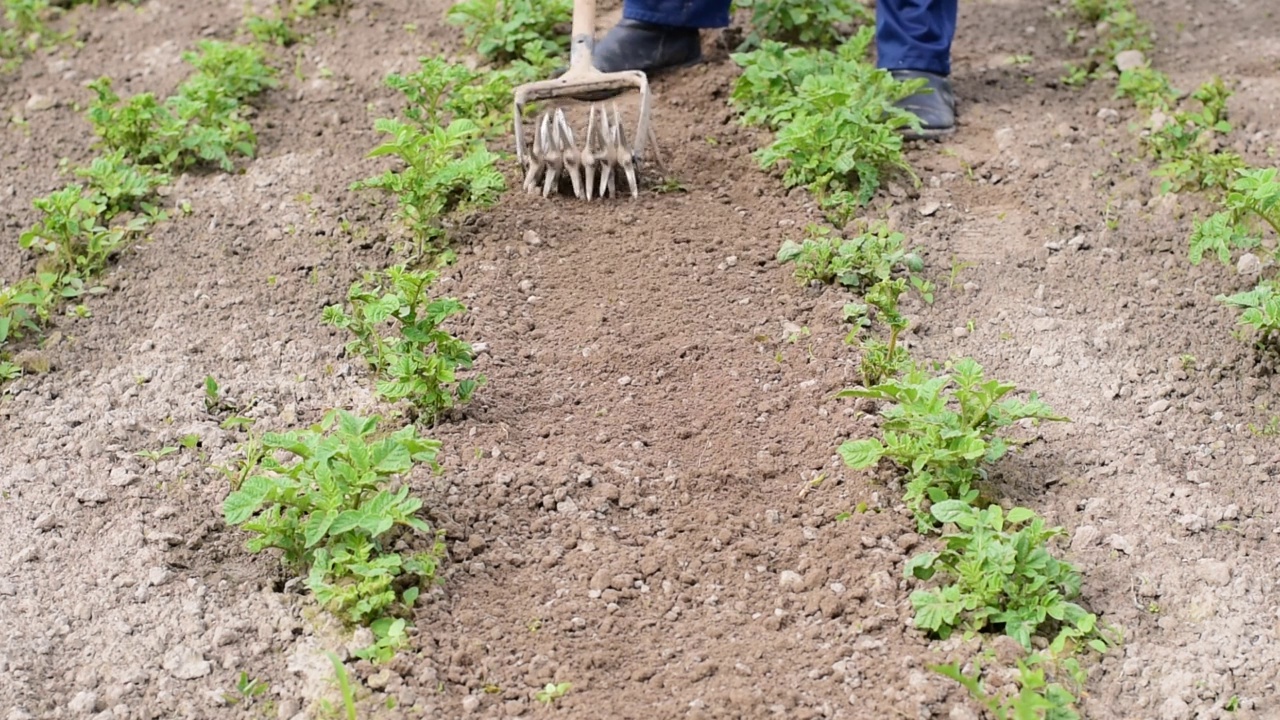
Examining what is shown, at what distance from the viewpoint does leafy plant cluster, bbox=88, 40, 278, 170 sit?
436cm

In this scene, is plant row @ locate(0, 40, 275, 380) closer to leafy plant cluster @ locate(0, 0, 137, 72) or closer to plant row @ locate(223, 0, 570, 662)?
plant row @ locate(223, 0, 570, 662)

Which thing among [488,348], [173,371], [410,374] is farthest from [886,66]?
[173,371]

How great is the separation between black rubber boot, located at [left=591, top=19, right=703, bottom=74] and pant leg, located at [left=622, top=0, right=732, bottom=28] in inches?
1.5

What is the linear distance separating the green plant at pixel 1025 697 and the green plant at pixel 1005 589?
11 cm

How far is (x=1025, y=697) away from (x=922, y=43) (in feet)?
9.07

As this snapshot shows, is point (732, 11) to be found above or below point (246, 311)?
above

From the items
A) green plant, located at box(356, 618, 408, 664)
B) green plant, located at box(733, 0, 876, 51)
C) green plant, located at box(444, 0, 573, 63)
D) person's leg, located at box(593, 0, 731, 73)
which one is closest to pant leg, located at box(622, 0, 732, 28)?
person's leg, located at box(593, 0, 731, 73)

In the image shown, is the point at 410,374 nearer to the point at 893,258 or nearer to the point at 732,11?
the point at 893,258

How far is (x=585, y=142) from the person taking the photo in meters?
4.14

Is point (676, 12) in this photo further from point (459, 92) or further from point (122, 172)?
point (122, 172)

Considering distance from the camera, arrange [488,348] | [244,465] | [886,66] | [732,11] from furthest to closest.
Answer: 1. [732,11]
2. [886,66]
3. [488,348]
4. [244,465]

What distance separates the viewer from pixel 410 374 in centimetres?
312

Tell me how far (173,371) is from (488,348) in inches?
31.8

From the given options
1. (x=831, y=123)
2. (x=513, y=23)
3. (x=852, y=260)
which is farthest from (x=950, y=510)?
(x=513, y=23)
